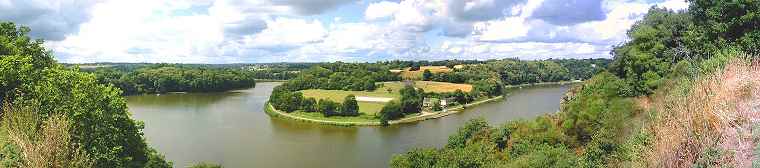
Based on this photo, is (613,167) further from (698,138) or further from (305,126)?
(305,126)

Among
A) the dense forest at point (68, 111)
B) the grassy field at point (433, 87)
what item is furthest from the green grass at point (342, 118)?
the dense forest at point (68, 111)

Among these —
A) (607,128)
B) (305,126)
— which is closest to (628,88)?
(607,128)

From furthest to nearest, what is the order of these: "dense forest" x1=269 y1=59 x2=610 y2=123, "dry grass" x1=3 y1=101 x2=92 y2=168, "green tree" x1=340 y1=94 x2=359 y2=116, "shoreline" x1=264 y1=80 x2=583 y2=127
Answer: "dense forest" x1=269 y1=59 x2=610 y2=123 → "green tree" x1=340 y1=94 x2=359 y2=116 → "shoreline" x1=264 y1=80 x2=583 y2=127 → "dry grass" x1=3 y1=101 x2=92 y2=168

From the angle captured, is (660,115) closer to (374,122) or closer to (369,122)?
(374,122)

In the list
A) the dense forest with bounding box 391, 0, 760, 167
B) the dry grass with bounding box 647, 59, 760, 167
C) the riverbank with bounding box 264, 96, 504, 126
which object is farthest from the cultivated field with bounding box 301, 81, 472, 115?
the dry grass with bounding box 647, 59, 760, 167

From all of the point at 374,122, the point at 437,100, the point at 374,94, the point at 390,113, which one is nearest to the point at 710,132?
the point at 374,122


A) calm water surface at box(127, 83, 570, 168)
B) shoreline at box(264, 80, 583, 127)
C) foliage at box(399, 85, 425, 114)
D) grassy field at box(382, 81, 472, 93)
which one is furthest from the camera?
grassy field at box(382, 81, 472, 93)

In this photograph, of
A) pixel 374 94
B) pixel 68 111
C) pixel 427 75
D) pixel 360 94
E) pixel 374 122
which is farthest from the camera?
pixel 427 75

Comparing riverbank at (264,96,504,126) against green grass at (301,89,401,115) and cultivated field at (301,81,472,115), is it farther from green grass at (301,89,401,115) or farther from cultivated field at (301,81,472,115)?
green grass at (301,89,401,115)

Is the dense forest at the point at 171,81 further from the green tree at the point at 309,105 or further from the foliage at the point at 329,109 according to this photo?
the foliage at the point at 329,109
